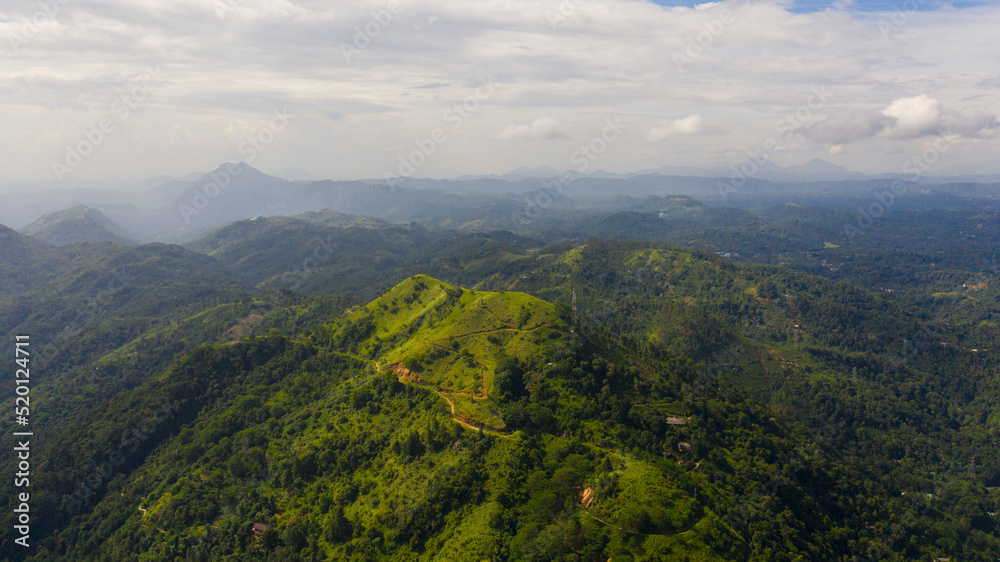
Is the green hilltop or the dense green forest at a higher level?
the green hilltop

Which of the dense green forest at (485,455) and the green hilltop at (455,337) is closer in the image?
the dense green forest at (485,455)

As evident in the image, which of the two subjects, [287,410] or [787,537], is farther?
[287,410]

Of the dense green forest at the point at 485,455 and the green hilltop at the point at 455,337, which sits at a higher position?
the green hilltop at the point at 455,337

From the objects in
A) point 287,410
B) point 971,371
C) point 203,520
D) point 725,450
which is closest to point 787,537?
point 725,450

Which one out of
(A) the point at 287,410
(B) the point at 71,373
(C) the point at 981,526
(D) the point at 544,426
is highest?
(D) the point at 544,426

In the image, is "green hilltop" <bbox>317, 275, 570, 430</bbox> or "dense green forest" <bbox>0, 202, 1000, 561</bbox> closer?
"dense green forest" <bbox>0, 202, 1000, 561</bbox>

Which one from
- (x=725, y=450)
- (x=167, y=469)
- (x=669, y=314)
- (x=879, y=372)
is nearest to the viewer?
(x=725, y=450)

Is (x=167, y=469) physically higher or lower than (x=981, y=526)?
higher

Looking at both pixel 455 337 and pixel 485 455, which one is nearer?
pixel 485 455

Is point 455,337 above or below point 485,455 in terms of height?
above

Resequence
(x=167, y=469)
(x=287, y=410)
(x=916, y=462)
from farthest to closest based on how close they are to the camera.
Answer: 1. (x=916, y=462)
2. (x=287, y=410)
3. (x=167, y=469)

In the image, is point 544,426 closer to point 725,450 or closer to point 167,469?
point 725,450
